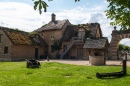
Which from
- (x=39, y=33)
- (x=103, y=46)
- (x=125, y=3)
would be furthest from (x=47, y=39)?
(x=125, y=3)

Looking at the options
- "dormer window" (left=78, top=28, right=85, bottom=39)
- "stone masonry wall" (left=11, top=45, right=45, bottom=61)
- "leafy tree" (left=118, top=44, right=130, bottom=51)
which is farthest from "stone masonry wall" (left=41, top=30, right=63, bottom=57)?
"leafy tree" (left=118, top=44, right=130, bottom=51)

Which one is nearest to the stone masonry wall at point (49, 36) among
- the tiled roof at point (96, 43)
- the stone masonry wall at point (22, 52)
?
the stone masonry wall at point (22, 52)

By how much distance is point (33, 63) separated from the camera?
2197cm

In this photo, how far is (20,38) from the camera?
129 ft

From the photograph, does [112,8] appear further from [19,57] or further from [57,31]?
[57,31]

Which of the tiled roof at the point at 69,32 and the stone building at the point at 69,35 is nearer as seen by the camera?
the stone building at the point at 69,35

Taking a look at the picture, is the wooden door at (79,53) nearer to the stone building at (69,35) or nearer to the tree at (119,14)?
the stone building at (69,35)

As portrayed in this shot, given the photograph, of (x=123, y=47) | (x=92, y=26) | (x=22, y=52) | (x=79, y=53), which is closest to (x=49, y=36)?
(x=79, y=53)

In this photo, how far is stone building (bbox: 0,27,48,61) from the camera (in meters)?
37.1

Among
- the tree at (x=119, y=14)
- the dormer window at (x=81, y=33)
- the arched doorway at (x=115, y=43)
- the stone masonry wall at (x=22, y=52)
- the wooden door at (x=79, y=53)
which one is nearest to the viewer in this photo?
the tree at (x=119, y=14)

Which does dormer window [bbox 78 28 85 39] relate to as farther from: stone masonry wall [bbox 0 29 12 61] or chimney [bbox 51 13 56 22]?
stone masonry wall [bbox 0 29 12 61]

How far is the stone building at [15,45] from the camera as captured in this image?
37.1m

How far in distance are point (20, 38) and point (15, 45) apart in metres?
2.36

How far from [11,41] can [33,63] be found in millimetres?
16004
